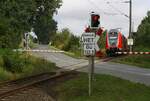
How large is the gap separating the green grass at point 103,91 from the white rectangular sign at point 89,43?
1.58 metres

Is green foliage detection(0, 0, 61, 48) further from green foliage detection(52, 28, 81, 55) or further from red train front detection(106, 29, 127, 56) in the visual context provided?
green foliage detection(52, 28, 81, 55)

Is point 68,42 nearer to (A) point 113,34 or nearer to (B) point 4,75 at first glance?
(A) point 113,34

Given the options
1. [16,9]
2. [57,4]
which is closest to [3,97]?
[16,9]

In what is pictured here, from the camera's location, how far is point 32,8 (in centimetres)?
4606

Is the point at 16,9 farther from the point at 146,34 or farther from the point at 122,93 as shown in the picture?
the point at 146,34

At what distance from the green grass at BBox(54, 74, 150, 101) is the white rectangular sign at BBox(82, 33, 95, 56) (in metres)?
1.58

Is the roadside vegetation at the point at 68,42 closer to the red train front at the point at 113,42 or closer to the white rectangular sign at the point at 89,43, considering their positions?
the red train front at the point at 113,42

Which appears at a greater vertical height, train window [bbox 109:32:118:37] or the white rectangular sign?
train window [bbox 109:32:118:37]

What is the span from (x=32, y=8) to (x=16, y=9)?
480 cm

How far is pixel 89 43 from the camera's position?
61.1 feet

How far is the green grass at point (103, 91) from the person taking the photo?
18141mm

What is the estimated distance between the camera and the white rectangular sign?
18541 mm

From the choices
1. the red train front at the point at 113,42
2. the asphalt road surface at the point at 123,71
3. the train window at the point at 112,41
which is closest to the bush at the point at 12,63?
the asphalt road surface at the point at 123,71

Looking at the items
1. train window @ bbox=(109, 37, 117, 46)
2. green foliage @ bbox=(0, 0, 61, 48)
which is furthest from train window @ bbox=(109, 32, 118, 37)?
green foliage @ bbox=(0, 0, 61, 48)
